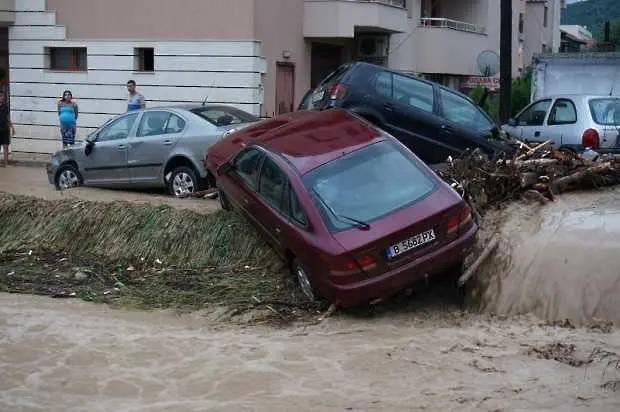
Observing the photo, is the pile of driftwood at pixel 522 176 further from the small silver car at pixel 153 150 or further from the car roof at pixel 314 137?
the small silver car at pixel 153 150

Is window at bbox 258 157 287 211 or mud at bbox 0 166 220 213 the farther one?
mud at bbox 0 166 220 213

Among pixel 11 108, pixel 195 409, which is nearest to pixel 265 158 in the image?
pixel 195 409

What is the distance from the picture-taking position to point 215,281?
9.41 meters

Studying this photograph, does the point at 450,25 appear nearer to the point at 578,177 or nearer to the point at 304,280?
the point at 578,177

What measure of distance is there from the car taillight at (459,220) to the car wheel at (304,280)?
1.41 meters

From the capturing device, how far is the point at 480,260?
869cm

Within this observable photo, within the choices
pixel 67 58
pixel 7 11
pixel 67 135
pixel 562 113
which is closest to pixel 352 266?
pixel 562 113

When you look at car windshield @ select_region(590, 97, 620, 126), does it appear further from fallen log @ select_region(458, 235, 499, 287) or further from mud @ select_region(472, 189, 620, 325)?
fallen log @ select_region(458, 235, 499, 287)

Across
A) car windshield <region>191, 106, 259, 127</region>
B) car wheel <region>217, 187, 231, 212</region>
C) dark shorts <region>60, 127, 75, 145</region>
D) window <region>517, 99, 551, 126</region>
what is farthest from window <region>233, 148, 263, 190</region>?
dark shorts <region>60, 127, 75, 145</region>

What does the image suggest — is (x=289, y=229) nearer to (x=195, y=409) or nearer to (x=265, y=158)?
(x=265, y=158)

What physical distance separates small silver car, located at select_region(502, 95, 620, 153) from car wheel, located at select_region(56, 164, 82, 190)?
22.4 feet

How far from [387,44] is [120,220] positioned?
17004 mm

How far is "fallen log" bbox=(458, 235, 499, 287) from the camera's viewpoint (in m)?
8.52

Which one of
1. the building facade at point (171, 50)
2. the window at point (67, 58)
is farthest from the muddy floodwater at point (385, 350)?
the window at point (67, 58)
